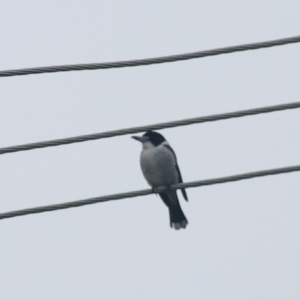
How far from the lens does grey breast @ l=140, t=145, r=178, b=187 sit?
471 inches

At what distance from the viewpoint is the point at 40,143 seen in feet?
28.0

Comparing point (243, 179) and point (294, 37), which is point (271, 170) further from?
point (294, 37)

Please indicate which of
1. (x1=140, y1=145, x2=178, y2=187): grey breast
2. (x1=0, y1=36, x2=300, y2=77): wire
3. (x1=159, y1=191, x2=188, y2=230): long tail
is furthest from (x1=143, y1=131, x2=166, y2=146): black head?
(x1=0, y1=36, x2=300, y2=77): wire

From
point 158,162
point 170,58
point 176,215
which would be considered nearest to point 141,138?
point 158,162

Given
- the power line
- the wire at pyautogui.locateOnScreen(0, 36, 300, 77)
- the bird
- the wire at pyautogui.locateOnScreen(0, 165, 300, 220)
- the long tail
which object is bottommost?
the wire at pyautogui.locateOnScreen(0, 165, 300, 220)

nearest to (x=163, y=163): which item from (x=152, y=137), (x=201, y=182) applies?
(x=152, y=137)

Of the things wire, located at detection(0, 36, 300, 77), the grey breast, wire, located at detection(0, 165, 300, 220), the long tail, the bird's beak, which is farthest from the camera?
the long tail

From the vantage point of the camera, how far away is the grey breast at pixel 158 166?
12.0m

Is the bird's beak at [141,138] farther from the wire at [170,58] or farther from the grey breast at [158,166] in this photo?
the wire at [170,58]

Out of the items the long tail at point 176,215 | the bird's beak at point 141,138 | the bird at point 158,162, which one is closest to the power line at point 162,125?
the bird at point 158,162

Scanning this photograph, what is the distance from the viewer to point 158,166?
471 inches

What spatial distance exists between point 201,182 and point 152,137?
11.0ft

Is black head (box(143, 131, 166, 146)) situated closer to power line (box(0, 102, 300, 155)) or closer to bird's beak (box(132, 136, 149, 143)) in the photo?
bird's beak (box(132, 136, 149, 143))

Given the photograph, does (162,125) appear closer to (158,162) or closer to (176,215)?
(158,162)
